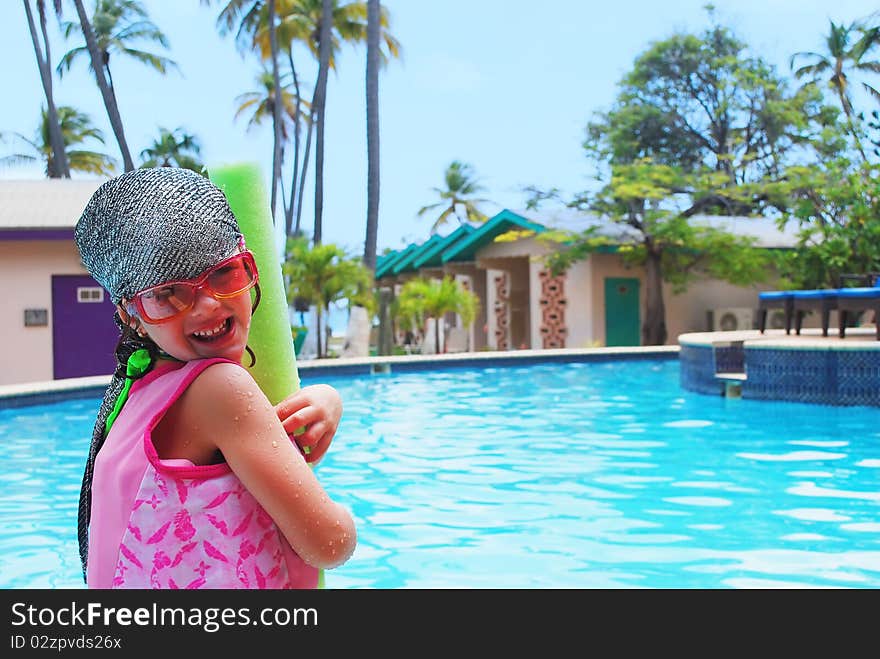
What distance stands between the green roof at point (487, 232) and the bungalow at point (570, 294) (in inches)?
1.0

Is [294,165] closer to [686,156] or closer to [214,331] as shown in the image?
[686,156]

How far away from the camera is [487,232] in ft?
83.5

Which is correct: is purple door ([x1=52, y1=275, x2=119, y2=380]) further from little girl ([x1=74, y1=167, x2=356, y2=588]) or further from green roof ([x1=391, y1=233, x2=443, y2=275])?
little girl ([x1=74, y1=167, x2=356, y2=588])

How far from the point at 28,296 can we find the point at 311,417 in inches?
613

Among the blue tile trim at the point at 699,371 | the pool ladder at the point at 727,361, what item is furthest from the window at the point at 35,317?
the pool ladder at the point at 727,361

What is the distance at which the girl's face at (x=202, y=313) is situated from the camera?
3.82 ft

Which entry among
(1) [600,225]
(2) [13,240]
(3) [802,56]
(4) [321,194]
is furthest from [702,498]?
(3) [802,56]

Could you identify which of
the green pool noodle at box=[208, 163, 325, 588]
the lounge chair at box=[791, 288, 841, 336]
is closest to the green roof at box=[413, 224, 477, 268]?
the lounge chair at box=[791, 288, 841, 336]

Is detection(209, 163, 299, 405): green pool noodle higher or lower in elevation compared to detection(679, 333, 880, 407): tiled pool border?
higher

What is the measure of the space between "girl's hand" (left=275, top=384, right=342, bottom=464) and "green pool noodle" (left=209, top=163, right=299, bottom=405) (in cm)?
4

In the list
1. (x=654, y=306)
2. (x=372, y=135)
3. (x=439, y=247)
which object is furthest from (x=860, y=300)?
(x=439, y=247)

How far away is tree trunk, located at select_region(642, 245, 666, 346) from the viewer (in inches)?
932

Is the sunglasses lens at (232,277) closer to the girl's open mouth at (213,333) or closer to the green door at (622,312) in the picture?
the girl's open mouth at (213,333)

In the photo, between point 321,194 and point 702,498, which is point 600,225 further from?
point 702,498
